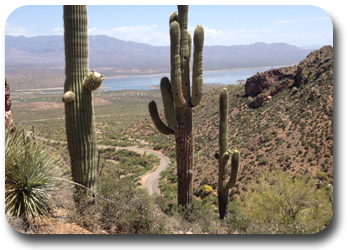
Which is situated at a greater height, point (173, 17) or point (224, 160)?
point (173, 17)

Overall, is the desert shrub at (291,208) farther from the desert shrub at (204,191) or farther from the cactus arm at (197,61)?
the desert shrub at (204,191)

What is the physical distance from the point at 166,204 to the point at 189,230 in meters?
3.35

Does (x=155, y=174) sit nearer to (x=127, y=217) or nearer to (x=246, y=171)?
(x=246, y=171)

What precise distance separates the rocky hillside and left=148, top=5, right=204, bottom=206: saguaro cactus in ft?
26.2

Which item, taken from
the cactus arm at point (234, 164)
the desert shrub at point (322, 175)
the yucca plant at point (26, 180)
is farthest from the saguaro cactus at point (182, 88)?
the desert shrub at point (322, 175)

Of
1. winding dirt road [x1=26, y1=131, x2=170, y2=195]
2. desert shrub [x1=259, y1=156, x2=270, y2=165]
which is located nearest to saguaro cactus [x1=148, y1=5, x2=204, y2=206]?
winding dirt road [x1=26, y1=131, x2=170, y2=195]

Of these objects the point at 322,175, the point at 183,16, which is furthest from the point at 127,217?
the point at 322,175

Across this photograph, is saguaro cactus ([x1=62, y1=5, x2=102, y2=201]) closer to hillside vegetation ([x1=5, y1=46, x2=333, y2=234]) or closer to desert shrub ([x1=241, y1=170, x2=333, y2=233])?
hillside vegetation ([x1=5, y1=46, x2=333, y2=234])

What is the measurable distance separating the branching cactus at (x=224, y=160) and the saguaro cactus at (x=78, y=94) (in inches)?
260

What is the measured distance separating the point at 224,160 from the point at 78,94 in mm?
7544

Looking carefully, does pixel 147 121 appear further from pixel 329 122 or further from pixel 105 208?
pixel 105 208

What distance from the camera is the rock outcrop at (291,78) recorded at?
2671cm

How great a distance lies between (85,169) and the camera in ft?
25.3

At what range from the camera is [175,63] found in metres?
10.1
